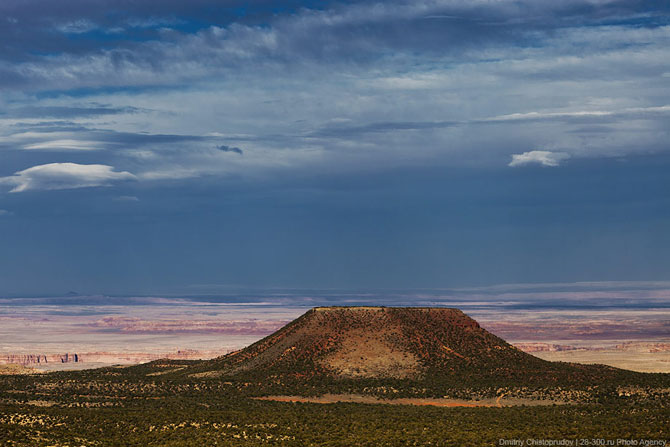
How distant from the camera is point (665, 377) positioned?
324ft

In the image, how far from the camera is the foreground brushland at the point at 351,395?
216ft

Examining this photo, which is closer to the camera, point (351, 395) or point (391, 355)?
point (351, 395)

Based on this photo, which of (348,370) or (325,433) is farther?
(348,370)

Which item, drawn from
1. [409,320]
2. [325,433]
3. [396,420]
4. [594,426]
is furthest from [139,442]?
[409,320]

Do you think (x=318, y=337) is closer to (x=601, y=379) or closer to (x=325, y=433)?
(x=601, y=379)

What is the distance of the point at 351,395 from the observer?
9200cm

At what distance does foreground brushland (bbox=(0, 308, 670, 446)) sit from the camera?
6594cm

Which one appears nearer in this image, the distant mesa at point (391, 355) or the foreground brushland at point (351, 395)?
the foreground brushland at point (351, 395)

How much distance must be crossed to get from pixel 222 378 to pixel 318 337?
42.4 ft

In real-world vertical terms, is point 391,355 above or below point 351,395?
above

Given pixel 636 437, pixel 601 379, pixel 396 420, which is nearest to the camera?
pixel 636 437

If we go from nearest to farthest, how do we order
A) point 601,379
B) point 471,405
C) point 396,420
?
1. point 396,420
2. point 471,405
3. point 601,379

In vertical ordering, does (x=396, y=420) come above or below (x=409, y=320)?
below

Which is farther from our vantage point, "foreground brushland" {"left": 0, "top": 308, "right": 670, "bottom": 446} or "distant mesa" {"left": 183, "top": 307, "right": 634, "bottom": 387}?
"distant mesa" {"left": 183, "top": 307, "right": 634, "bottom": 387}
